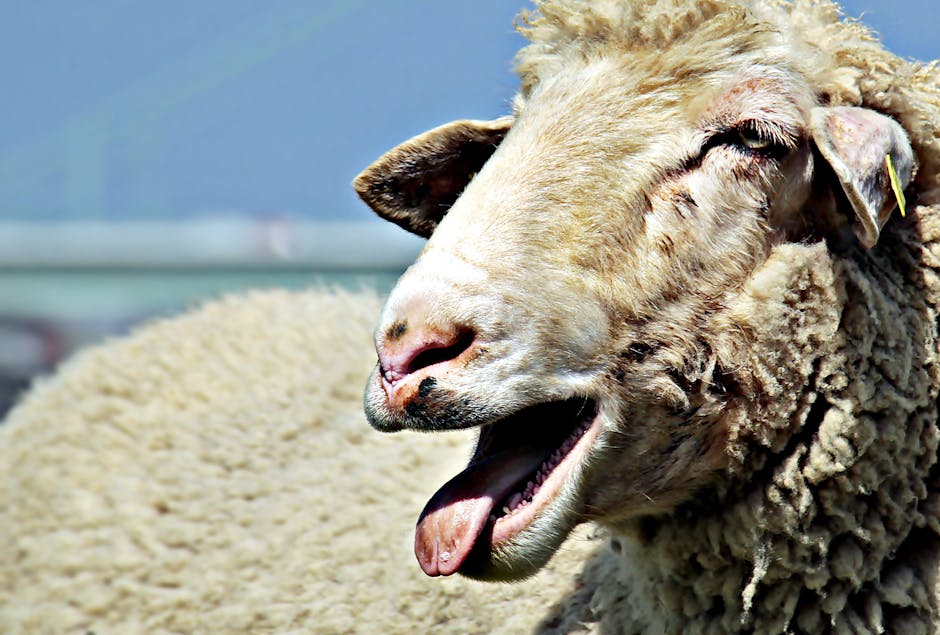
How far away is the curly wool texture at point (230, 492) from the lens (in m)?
3.48

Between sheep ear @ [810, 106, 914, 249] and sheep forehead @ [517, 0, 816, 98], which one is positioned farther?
sheep forehead @ [517, 0, 816, 98]

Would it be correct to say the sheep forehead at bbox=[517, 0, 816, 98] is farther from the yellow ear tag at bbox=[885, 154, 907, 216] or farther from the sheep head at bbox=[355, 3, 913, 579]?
the yellow ear tag at bbox=[885, 154, 907, 216]

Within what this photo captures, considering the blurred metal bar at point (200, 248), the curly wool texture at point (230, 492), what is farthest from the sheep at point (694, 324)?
the blurred metal bar at point (200, 248)

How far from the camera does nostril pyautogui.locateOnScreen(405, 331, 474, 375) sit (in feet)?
7.30

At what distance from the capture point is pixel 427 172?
9.98 ft

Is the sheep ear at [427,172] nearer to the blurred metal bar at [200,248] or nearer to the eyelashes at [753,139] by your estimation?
the eyelashes at [753,139]

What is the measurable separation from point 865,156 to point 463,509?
41.0 inches

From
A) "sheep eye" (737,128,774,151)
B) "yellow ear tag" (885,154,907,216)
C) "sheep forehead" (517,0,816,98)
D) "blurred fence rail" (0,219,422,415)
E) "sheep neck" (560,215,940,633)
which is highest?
"sheep forehead" (517,0,816,98)

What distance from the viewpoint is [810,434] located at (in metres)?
2.50

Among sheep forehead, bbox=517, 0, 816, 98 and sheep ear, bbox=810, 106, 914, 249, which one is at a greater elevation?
sheep forehead, bbox=517, 0, 816, 98

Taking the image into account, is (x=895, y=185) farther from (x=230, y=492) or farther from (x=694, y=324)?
(x=230, y=492)

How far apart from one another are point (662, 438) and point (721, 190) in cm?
51

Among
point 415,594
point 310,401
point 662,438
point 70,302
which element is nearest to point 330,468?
point 310,401

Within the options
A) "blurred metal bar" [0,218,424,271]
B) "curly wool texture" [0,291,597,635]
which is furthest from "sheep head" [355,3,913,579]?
"blurred metal bar" [0,218,424,271]
